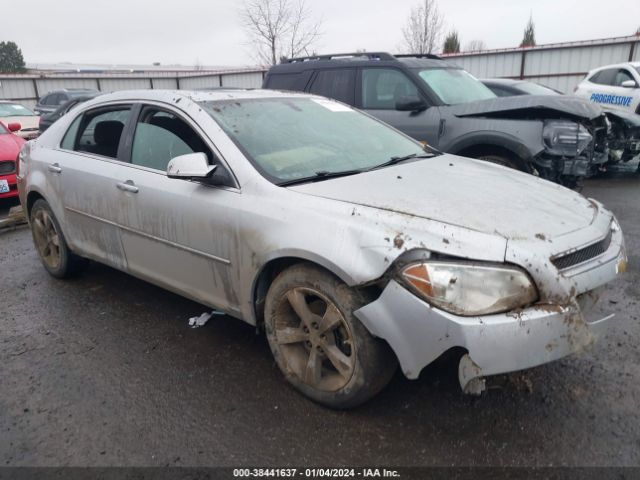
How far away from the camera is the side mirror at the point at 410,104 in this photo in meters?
6.02

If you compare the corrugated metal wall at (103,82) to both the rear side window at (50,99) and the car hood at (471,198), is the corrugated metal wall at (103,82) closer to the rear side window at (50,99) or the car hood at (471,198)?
the rear side window at (50,99)

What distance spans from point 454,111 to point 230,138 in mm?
3752

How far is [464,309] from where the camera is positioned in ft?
6.95

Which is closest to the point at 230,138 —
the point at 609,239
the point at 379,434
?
the point at 379,434

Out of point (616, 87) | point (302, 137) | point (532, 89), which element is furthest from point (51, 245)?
point (616, 87)

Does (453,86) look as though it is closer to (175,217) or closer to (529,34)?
(175,217)

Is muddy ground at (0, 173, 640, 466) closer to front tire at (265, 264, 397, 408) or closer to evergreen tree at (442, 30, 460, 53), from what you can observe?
front tire at (265, 264, 397, 408)

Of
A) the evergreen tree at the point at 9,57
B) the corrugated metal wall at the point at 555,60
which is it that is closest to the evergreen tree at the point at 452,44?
the corrugated metal wall at the point at 555,60

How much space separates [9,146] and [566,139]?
7.53 meters

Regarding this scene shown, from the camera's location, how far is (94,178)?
3748 mm

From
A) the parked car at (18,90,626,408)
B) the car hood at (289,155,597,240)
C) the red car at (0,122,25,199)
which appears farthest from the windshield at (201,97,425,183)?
the red car at (0,122,25,199)

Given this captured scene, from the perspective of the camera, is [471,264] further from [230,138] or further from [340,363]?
[230,138]

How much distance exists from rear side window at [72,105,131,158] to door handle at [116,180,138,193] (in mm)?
318

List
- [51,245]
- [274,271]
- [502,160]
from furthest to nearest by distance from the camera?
[502,160]
[51,245]
[274,271]
